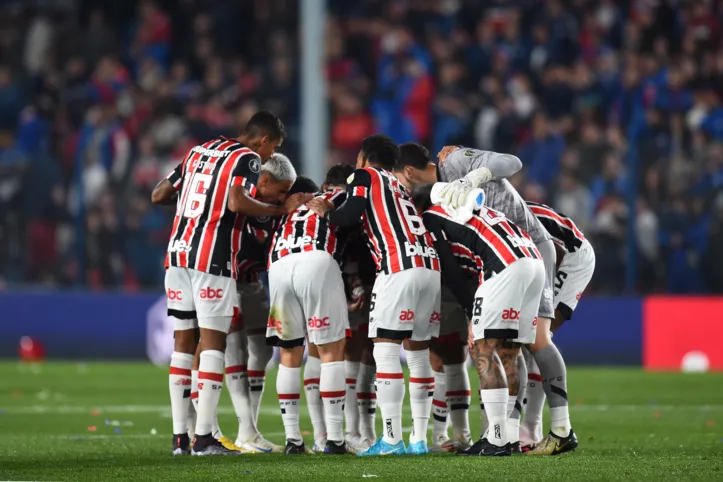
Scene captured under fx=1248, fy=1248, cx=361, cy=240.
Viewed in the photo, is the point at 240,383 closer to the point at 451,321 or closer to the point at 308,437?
the point at 308,437

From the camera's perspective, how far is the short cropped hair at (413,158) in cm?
834

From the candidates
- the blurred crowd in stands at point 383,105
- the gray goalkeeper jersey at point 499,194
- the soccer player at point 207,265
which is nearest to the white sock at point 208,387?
the soccer player at point 207,265

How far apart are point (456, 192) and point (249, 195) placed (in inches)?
53.2

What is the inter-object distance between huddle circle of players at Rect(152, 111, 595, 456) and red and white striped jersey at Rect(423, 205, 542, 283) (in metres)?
0.01

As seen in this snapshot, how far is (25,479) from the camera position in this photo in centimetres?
646

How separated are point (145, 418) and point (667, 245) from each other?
7.56 metres

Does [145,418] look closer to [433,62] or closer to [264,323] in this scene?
[264,323]

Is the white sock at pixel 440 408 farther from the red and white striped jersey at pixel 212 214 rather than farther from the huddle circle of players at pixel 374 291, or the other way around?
the red and white striped jersey at pixel 212 214

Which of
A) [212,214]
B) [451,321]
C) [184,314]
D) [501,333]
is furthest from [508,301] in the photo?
[184,314]

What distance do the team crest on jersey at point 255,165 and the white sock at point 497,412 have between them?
6.75ft

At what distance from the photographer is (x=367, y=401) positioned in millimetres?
8477

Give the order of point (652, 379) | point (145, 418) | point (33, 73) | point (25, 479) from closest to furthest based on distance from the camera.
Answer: point (25, 479), point (145, 418), point (652, 379), point (33, 73)

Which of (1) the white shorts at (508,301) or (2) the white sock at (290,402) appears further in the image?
(2) the white sock at (290,402)

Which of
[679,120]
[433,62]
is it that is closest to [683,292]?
[679,120]
